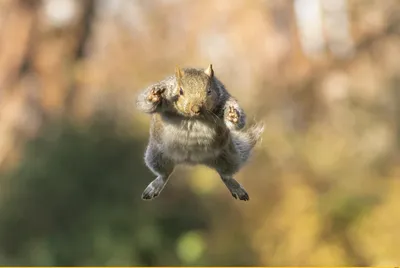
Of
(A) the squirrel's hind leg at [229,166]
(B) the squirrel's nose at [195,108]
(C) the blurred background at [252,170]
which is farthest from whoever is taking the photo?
(C) the blurred background at [252,170]

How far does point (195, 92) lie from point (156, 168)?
0.47 ft

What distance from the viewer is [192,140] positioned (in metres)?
0.52

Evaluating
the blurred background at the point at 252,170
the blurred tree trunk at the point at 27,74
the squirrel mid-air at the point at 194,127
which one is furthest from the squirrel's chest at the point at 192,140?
the blurred tree trunk at the point at 27,74

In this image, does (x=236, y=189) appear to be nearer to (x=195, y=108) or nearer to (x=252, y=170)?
(x=195, y=108)

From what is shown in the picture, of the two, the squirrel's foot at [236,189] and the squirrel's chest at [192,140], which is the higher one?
the squirrel's foot at [236,189]

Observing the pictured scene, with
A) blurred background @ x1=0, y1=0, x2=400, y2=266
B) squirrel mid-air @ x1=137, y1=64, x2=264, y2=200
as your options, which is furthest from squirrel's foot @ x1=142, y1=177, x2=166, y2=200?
blurred background @ x1=0, y1=0, x2=400, y2=266

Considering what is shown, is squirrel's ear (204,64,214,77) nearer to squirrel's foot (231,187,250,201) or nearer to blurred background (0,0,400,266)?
squirrel's foot (231,187,250,201)

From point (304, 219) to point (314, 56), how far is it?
1547 millimetres

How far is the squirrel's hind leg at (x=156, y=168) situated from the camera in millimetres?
578

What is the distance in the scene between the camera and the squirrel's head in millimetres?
465

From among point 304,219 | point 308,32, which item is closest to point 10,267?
point 304,219

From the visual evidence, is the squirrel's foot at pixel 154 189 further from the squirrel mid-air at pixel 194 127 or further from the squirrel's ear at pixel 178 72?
the squirrel's ear at pixel 178 72

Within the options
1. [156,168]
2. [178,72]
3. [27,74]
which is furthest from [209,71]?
[27,74]

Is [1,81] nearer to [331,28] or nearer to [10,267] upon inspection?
[10,267]
